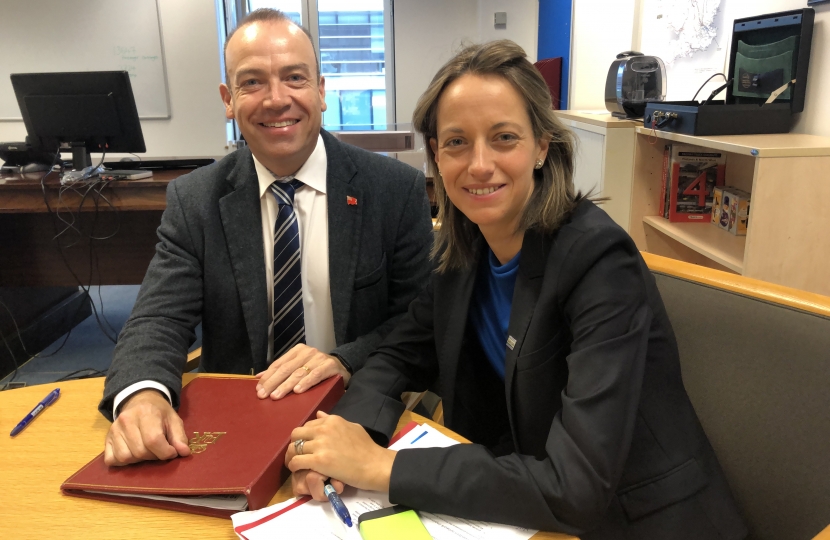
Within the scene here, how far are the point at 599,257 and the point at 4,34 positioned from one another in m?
6.00

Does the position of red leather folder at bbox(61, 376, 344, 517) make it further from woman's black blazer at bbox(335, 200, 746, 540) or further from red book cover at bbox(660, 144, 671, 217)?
red book cover at bbox(660, 144, 671, 217)

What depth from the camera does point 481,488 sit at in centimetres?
81

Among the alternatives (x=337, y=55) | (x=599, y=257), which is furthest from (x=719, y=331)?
(x=337, y=55)

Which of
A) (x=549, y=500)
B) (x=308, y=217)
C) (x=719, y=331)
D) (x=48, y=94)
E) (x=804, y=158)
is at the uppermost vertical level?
(x=48, y=94)

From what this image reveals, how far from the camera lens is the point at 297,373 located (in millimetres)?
1122

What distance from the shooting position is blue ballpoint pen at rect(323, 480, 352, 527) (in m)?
0.78

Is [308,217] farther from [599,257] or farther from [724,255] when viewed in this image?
[724,255]

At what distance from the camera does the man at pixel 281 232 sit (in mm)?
1436

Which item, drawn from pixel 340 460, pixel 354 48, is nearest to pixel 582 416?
pixel 340 460

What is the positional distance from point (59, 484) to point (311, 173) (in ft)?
2.93

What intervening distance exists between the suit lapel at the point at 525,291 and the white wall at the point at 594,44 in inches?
123

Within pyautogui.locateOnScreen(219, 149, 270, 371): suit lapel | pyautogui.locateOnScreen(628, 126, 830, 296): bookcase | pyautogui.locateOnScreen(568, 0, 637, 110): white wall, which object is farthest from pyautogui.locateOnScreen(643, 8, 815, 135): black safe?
pyautogui.locateOnScreen(219, 149, 270, 371): suit lapel

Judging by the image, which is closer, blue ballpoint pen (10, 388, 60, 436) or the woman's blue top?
blue ballpoint pen (10, 388, 60, 436)

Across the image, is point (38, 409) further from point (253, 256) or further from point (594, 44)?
point (594, 44)
